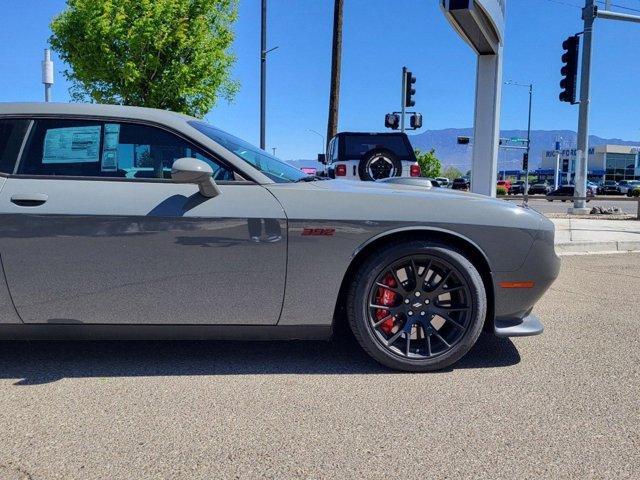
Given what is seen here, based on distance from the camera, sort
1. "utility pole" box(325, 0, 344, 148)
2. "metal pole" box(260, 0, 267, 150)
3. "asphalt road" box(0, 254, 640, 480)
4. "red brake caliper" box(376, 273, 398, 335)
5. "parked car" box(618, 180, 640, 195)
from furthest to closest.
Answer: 1. "parked car" box(618, 180, 640, 195)
2. "utility pole" box(325, 0, 344, 148)
3. "metal pole" box(260, 0, 267, 150)
4. "red brake caliper" box(376, 273, 398, 335)
5. "asphalt road" box(0, 254, 640, 480)

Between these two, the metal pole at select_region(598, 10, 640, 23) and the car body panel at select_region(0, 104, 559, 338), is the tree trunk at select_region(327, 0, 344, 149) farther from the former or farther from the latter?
the car body panel at select_region(0, 104, 559, 338)

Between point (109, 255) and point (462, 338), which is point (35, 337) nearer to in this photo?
point (109, 255)

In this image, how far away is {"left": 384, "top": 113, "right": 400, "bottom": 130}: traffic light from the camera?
48.3ft

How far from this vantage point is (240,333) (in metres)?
3.24

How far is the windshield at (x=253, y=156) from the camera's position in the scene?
340 cm

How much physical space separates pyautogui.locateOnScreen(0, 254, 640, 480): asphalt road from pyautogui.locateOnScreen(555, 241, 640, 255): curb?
5050 mm

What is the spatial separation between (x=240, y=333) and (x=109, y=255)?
2.72 ft

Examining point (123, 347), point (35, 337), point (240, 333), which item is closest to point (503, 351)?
point (240, 333)

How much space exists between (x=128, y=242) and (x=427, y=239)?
1.65 meters

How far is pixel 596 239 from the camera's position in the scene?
9.57 m

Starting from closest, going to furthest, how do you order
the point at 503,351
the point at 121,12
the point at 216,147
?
the point at 216,147
the point at 503,351
the point at 121,12

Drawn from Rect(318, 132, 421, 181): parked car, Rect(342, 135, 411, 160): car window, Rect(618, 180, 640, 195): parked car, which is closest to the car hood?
Rect(318, 132, 421, 181): parked car

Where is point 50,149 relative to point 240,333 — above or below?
above

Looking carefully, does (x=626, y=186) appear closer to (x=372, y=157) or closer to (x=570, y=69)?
(x=570, y=69)
